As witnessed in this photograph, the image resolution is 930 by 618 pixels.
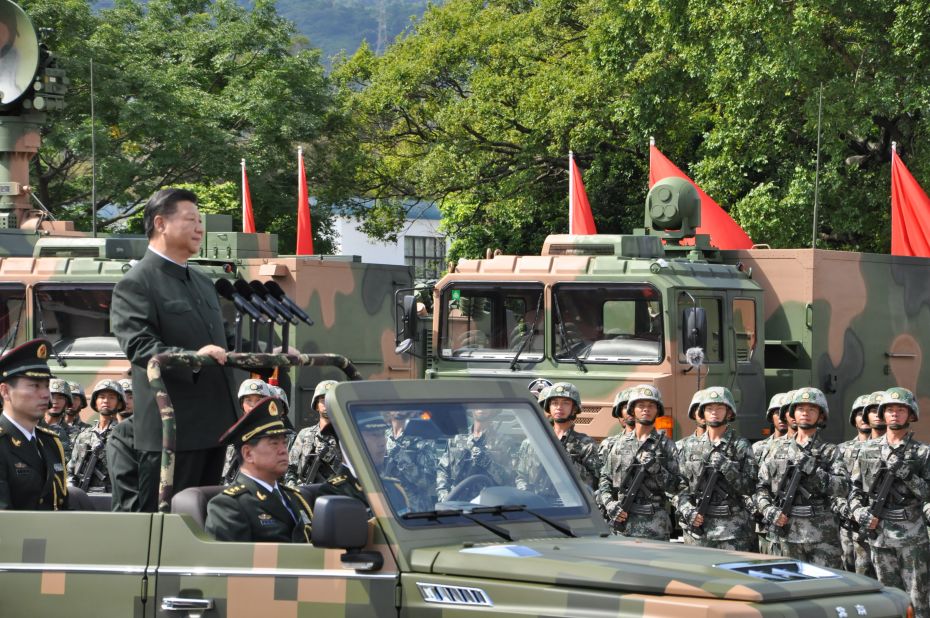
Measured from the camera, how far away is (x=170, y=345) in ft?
20.9

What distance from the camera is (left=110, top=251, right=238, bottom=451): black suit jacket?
20.3 ft

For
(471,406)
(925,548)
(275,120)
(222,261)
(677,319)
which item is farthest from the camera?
(275,120)

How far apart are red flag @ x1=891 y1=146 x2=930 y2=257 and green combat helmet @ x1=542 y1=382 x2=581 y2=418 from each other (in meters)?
6.46

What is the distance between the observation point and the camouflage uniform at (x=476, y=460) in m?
5.58

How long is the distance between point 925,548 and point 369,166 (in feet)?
70.2

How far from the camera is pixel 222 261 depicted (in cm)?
1507

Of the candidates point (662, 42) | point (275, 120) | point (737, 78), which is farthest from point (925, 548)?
point (275, 120)

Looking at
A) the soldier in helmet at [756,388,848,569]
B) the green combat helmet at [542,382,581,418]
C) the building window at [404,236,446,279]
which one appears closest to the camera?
the soldier in helmet at [756,388,848,569]

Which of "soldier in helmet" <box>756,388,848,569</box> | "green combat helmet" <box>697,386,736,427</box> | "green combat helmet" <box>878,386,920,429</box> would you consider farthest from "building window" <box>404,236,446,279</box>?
"green combat helmet" <box>878,386,920,429</box>

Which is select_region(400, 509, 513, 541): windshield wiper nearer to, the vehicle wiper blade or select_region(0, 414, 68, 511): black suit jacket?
the vehicle wiper blade

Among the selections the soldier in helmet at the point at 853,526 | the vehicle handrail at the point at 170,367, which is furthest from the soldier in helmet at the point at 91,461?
the vehicle handrail at the point at 170,367

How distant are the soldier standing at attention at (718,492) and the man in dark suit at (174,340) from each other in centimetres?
456

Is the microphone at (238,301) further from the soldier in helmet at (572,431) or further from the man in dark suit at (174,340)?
the soldier in helmet at (572,431)

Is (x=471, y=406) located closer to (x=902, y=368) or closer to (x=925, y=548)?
(x=925, y=548)
